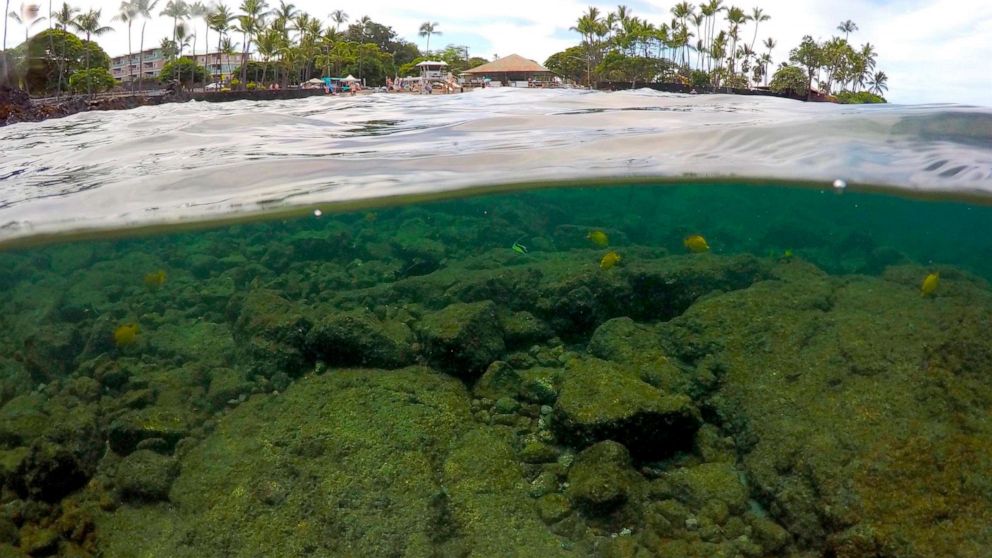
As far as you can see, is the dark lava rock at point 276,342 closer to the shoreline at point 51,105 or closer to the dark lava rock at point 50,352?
the dark lava rock at point 50,352

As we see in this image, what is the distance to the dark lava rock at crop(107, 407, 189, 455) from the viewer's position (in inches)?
261

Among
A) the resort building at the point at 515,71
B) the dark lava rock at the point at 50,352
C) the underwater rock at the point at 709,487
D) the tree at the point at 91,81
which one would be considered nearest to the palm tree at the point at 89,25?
the tree at the point at 91,81

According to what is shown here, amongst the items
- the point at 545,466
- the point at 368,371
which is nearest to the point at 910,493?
the point at 545,466

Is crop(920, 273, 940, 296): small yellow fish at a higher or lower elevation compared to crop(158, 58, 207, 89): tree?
lower

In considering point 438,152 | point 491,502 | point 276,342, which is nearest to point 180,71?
point 438,152

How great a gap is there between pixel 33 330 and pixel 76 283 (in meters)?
2.49

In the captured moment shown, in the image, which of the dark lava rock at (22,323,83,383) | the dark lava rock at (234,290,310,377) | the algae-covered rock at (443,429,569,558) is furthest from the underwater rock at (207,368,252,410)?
the algae-covered rock at (443,429,569,558)

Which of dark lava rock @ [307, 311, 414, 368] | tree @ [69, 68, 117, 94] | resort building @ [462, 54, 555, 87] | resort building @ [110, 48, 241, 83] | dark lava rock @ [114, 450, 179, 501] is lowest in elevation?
dark lava rock @ [114, 450, 179, 501]

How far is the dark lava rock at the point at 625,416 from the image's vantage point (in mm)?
5988

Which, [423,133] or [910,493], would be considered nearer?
[910,493]

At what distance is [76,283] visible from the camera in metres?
11.6

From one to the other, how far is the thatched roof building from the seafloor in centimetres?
1955

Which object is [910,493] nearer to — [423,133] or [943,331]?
[943,331]

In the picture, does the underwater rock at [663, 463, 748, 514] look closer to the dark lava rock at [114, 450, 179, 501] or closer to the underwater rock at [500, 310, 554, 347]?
the underwater rock at [500, 310, 554, 347]
